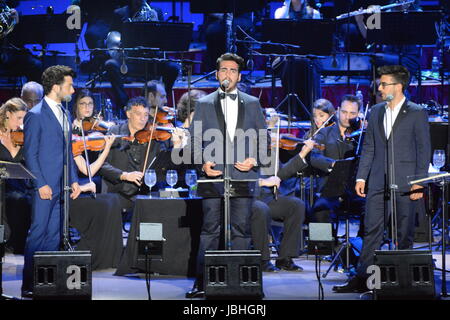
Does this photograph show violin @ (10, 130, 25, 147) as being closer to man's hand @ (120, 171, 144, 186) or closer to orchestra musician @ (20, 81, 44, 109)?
man's hand @ (120, 171, 144, 186)

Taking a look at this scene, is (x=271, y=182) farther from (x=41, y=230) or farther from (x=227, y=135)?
(x=41, y=230)

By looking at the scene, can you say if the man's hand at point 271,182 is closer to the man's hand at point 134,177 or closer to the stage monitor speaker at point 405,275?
the man's hand at point 134,177

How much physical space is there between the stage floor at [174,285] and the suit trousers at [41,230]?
11.7 inches

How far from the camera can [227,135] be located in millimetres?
5645

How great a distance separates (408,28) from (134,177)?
4.05m

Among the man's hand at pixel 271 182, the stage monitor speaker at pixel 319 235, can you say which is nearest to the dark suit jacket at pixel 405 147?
the stage monitor speaker at pixel 319 235

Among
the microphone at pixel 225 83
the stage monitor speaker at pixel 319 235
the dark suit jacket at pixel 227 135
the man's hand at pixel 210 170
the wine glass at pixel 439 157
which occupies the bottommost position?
the stage monitor speaker at pixel 319 235

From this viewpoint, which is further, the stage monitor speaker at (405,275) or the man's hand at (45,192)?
the man's hand at (45,192)

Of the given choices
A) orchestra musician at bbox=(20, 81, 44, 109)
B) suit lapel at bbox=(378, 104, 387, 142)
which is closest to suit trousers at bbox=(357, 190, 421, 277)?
suit lapel at bbox=(378, 104, 387, 142)

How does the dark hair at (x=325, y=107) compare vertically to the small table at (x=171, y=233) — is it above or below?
above

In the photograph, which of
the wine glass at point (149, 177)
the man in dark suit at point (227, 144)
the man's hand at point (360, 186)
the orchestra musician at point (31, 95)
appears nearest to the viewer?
the man in dark suit at point (227, 144)

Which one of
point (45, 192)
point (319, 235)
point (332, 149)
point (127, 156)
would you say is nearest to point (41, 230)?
point (45, 192)

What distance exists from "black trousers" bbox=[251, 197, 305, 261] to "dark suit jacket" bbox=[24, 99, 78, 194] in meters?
1.92

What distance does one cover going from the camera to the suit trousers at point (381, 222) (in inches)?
230
